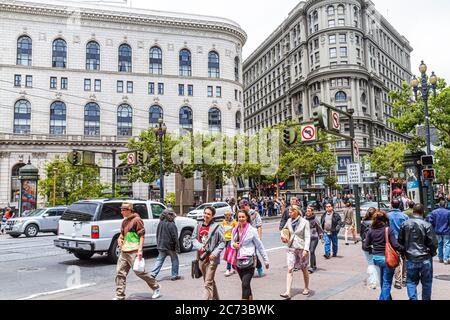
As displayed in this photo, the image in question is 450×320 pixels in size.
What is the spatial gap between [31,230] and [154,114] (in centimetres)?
3566

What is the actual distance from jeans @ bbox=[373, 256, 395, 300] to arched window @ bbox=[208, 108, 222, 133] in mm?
52972

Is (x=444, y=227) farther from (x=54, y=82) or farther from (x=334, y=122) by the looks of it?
(x=54, y=82)

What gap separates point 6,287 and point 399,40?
107 metres

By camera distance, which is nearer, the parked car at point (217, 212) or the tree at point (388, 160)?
the parked car at point (217, 212)

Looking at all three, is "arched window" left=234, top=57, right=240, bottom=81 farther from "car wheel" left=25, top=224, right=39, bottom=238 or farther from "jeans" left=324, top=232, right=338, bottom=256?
"jeans" left=324, top=232, right=338, bottom=256

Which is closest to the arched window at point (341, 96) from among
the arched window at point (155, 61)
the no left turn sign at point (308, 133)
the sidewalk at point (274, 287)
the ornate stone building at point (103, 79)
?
the ornate stone building at point (103, 79)

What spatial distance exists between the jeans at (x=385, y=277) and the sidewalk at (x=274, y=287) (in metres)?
0.58

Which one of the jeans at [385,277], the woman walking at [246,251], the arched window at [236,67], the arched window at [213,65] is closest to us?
the woman walking at [246,251]

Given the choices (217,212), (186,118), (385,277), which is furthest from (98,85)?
(385,277)

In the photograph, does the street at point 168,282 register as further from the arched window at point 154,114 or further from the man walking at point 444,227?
the arched window at point 154,114

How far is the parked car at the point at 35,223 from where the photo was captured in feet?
76.0

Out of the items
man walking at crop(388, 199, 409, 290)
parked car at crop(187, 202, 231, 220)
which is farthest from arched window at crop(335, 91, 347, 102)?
man walking at crop(388, 199, 409, 290)
